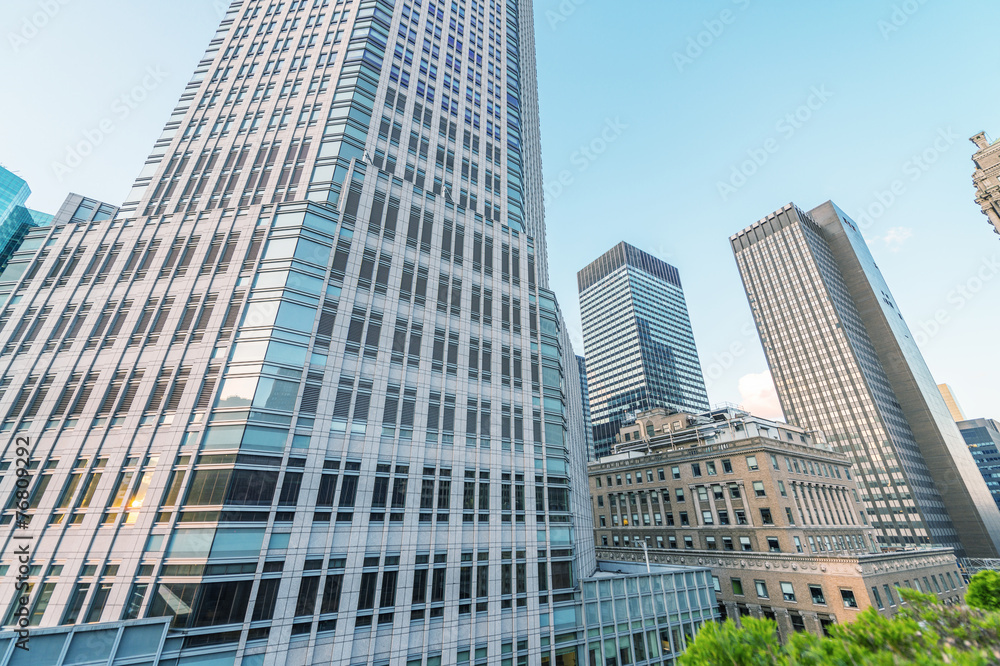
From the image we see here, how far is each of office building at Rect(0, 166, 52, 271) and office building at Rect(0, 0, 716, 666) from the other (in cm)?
2590

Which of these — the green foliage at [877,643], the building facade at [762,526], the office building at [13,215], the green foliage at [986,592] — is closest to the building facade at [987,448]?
the building facade at [762,526]

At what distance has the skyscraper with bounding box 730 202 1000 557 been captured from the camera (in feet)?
393

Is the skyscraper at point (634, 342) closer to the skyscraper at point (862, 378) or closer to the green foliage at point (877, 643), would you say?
the skyscraper at point (862, 378)

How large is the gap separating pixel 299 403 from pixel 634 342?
15101 cm

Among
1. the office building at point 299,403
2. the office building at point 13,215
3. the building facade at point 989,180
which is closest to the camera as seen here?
the office building at point 299,403

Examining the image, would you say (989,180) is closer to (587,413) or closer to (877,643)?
(877,643)

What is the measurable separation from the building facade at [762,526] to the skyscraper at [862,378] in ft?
262

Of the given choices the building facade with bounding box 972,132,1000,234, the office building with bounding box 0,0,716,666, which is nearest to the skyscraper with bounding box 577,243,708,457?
the building facade with bounding box 972,132,1000,234

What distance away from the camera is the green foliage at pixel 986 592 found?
20.3 m

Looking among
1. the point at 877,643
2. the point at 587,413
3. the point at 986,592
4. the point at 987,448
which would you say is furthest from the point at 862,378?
the point at 877,643

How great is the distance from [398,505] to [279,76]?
45.8 metres

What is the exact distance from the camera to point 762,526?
53.7m

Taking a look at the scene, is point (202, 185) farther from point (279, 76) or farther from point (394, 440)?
point (394, 440)

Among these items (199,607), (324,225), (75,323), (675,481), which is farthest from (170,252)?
(675,481)
